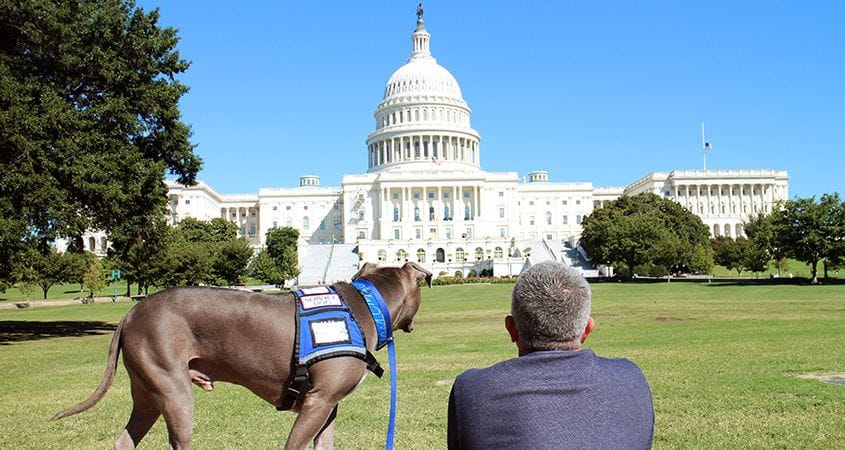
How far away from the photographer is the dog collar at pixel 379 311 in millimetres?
5742

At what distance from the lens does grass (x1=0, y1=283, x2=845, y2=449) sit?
855 centimetres

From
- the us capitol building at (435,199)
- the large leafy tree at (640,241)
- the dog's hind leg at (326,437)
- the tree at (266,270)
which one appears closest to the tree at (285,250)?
the tree at (266,270)

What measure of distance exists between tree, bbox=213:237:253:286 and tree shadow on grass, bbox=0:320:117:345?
41.7 meters

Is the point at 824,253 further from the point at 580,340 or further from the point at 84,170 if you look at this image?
the point at 580,340

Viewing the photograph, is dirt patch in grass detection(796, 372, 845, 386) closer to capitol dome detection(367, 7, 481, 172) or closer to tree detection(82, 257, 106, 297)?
tree detection(82, 257, 106, 297)

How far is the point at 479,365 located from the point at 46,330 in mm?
20751

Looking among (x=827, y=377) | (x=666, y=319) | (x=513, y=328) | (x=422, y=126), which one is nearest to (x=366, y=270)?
Result: (x=513, y=328)

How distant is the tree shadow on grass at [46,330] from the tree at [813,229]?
4942 cm

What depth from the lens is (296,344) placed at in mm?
5344

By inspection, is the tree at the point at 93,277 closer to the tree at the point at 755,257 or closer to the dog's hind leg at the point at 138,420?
the tree at the point at 755,257

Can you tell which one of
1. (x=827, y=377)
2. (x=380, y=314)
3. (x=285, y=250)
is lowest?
(x=827, y=377)

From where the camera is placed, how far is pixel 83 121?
907 inches

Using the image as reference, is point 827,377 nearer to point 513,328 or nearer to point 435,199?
point 513,328

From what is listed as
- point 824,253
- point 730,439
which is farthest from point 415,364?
point 824,253
